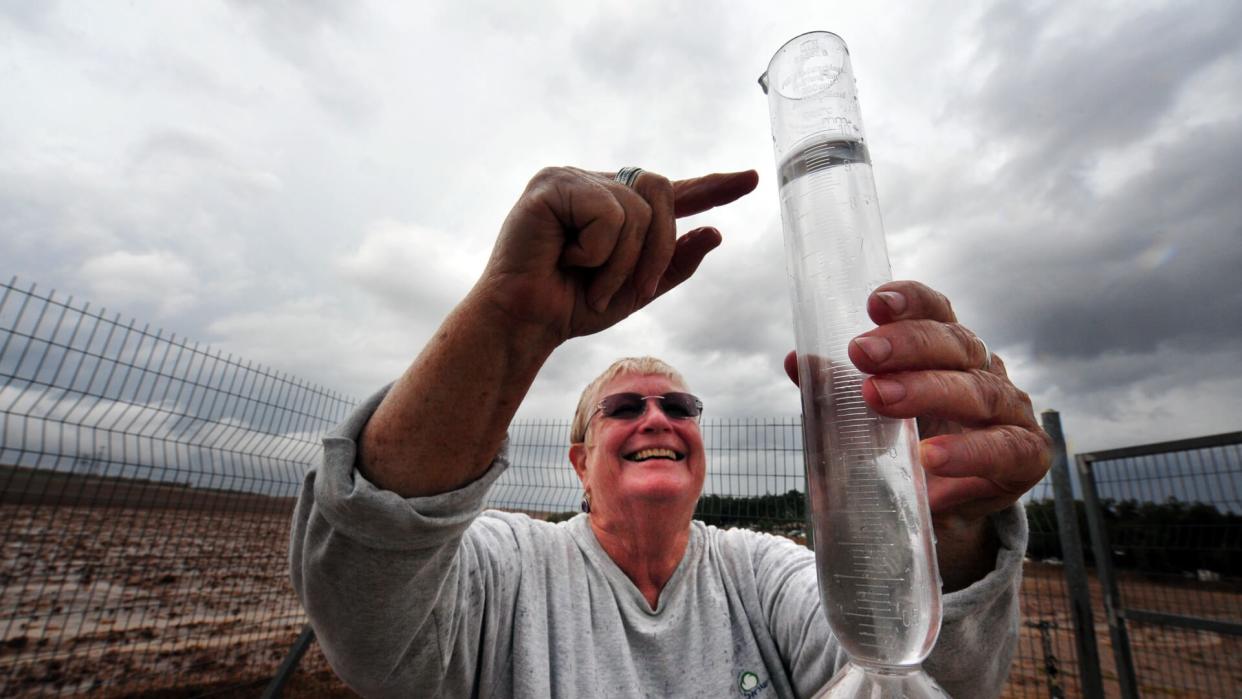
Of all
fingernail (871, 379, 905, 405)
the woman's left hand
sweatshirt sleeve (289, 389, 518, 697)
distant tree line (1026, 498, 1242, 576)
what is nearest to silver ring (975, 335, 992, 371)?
the woman's left hand

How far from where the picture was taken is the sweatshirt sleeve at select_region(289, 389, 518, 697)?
1.18m

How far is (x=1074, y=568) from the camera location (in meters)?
4.11

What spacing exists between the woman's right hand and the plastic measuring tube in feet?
0.75

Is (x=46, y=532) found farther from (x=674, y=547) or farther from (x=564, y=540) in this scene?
(x=674, y=547)

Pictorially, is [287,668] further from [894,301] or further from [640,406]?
[894,301]

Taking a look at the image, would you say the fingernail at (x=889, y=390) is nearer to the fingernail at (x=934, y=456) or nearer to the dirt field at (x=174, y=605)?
the fingernail at (x=934, y=456)

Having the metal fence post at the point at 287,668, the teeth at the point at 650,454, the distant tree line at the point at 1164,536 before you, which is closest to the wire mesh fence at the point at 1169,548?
the distant tree line at the point at 1164,536

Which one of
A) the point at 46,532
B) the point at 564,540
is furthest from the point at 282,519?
the point at 564,540

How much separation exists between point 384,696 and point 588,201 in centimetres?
155

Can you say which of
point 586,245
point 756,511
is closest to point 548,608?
point 586,245

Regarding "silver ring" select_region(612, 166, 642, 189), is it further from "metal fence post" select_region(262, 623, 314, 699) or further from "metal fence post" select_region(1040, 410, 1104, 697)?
"metal fence post" select_region(1040, 410, 1104, 697)

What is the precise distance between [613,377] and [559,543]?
0.89m

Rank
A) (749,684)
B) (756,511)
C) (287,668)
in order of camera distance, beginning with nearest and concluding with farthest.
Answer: (749,684) < (287,668) < (756,511)

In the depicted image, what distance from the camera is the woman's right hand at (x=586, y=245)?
958 millimetres
